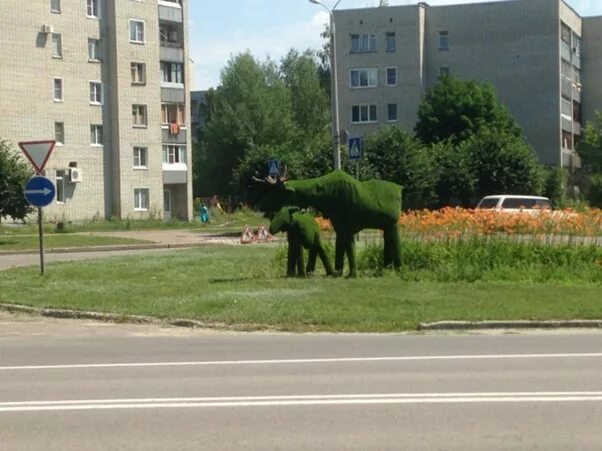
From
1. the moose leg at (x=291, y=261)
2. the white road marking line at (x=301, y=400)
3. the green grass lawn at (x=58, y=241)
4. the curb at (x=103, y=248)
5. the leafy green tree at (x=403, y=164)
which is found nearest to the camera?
the white road marking line at (x=301, y=400)

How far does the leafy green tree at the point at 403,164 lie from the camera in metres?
53.6

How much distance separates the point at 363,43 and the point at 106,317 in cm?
6949

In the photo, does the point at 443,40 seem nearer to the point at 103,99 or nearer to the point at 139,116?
the point at 139,116

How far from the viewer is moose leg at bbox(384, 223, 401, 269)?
2205cm

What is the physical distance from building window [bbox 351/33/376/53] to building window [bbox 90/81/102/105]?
84.4 ft

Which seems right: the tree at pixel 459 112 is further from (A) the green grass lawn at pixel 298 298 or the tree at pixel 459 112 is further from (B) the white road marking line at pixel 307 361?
(B) the white road marking line at pixel 307 361

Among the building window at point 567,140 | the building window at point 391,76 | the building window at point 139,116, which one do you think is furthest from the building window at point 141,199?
the building window at point 567,140

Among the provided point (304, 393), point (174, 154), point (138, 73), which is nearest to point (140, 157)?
point (174, 154)

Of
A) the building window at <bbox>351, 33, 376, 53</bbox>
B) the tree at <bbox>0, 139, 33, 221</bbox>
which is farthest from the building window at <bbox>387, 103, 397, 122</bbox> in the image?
the tree at <bbox>0, 139, 33, 221</bbox>

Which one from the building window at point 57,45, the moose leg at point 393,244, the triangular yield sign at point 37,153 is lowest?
the moose leg at point 393,244

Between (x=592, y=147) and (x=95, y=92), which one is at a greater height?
(x=95, y=92)

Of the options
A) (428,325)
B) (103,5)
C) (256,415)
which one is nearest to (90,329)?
(428,325)

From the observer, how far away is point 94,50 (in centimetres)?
6619

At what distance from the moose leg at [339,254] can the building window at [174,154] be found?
4947 centimetres
